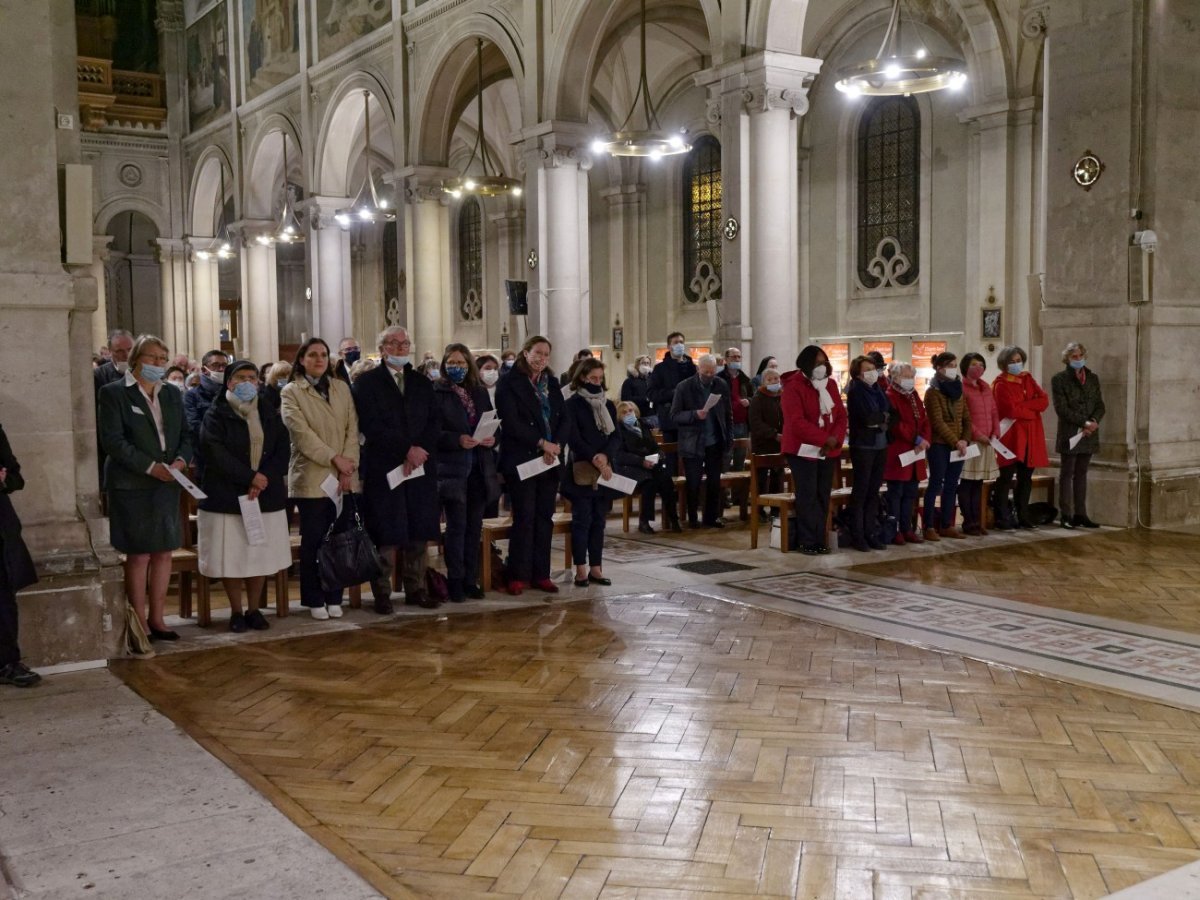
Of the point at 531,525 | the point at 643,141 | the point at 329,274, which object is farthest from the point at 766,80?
the point at 329,274

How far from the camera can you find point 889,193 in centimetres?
1795

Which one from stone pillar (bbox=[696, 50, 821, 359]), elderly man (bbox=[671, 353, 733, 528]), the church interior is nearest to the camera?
the church interior

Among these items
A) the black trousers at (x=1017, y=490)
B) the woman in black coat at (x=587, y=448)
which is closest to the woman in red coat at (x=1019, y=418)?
the black trousers at (x=1017, y=490)

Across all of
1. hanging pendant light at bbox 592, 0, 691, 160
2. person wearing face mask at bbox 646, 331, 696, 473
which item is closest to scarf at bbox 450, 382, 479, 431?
person wearing face mask at bbox 646, 331, 696, 473

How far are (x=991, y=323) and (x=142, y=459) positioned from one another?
12807mm

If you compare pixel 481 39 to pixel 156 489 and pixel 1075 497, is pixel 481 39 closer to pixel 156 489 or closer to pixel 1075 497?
pixel 1075 497

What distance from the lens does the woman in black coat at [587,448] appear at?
7336 millimetres

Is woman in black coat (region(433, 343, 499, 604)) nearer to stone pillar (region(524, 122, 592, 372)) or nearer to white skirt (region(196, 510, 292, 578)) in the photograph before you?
white skirt (region(196, 510, 292, 578))

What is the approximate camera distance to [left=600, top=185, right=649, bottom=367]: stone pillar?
22562mm

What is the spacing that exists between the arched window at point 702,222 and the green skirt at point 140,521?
1580 centimetres

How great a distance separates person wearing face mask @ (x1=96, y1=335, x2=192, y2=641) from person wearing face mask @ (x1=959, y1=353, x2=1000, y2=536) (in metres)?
5.90

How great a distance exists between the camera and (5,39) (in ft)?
17.9

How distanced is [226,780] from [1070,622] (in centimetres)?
451

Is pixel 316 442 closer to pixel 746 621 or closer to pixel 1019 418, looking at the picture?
pixel 746 621
